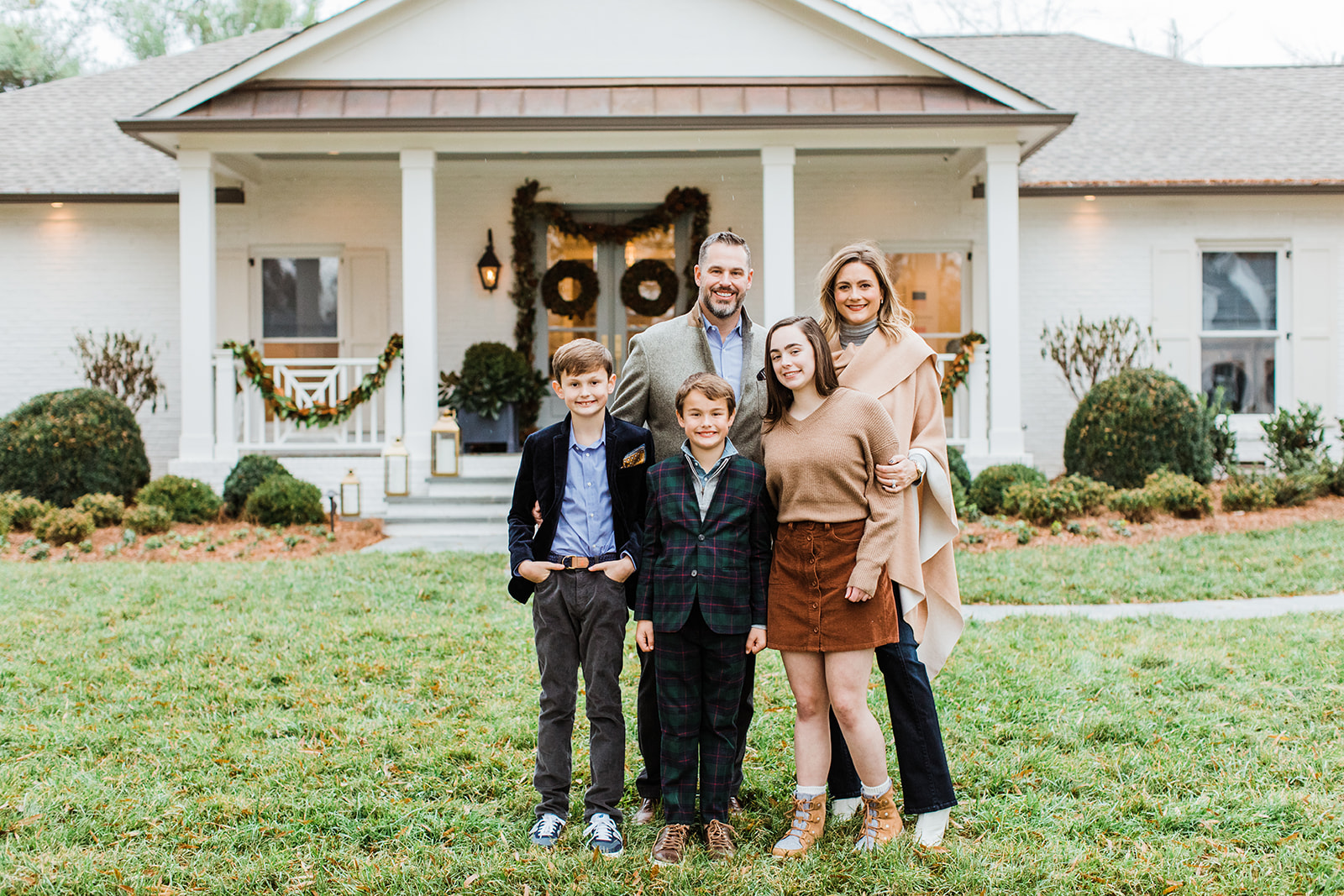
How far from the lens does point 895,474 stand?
266cm

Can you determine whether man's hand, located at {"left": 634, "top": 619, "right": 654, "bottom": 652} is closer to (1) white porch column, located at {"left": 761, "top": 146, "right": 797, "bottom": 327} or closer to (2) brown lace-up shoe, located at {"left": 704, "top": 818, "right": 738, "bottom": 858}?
(2) brown lace-up shoe, located at {"left": 704, "top": 818, "right": 738, "bottom": 858}

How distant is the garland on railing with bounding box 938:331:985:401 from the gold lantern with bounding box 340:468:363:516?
18.7ft

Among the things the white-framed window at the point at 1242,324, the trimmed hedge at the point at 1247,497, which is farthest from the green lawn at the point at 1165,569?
the white-framed window at the point at 1242,324

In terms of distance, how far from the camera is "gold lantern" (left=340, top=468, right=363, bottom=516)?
903 centimetres

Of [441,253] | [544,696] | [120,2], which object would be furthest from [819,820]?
[120,2]

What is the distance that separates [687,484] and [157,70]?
14.5 m

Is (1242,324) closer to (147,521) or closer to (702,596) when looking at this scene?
(702,596)

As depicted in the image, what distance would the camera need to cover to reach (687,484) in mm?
2764

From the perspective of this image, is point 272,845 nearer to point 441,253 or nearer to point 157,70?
point 441,253

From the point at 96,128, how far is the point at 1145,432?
12504mm

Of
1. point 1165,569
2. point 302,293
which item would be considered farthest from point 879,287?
point 302,293

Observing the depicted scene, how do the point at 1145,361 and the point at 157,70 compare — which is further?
the point at 157,70

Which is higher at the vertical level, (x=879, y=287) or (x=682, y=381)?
(x=879, y=287)

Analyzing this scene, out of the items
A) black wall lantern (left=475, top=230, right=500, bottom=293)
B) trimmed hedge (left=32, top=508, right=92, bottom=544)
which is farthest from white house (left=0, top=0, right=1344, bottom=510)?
trimmed hedge (left=32, top=508, right=92, bottom=544)
